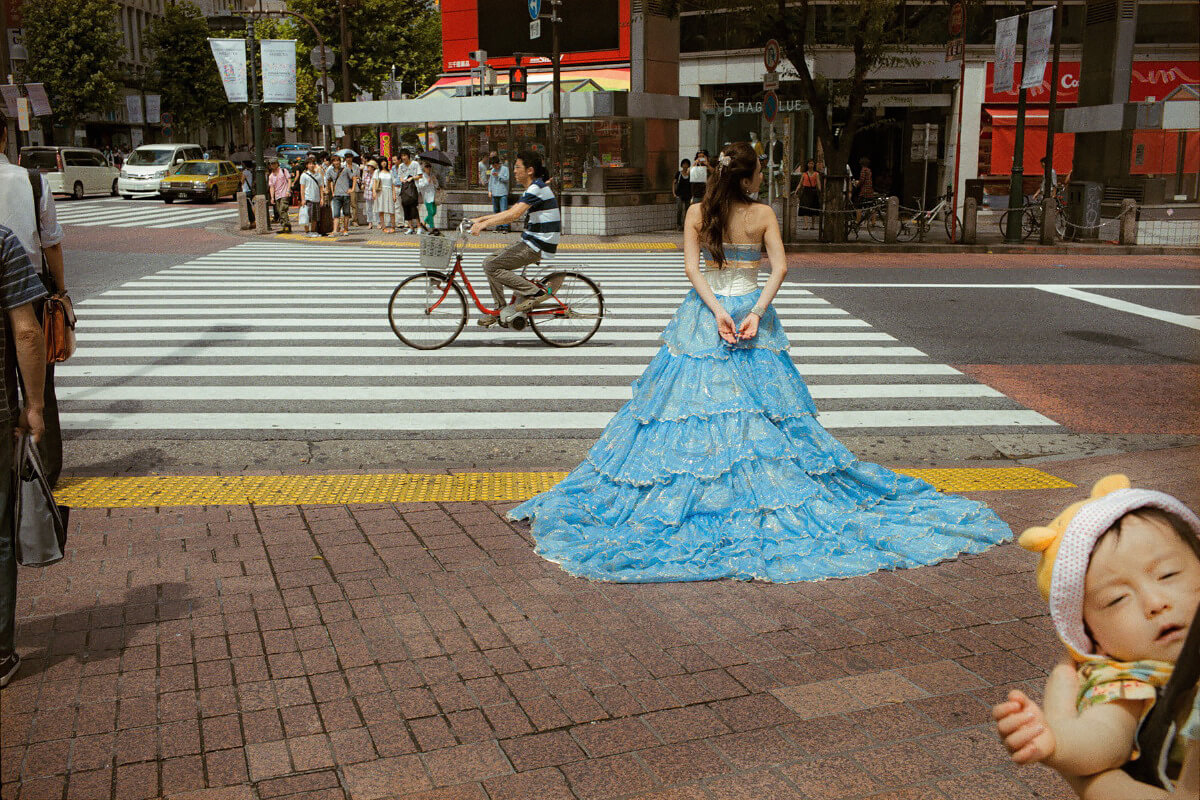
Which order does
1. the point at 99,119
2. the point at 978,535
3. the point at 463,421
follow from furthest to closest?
1. the point at 99,119
2. the point at 463,421
3. the point at 978,535

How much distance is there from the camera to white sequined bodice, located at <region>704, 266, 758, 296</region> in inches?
224

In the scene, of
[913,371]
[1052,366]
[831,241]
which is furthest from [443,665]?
[831,241]

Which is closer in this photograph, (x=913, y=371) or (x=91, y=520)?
(x=91, y=520)

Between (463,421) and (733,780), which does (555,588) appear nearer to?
(733,780)

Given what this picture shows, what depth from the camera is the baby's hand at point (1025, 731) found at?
179cm

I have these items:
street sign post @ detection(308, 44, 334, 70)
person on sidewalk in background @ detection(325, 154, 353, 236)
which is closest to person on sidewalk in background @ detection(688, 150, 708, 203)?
person on sidewalk in background @ detection(325, 154, 353, 236)

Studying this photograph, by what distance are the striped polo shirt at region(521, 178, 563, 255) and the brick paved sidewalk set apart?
5.31m

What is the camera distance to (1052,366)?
10.7 m

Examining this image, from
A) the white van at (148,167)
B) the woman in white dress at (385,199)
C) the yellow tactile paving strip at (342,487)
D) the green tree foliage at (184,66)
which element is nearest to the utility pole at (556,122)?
the woman in white dress at (385,199)

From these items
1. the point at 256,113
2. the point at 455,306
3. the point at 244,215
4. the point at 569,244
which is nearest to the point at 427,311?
the point at 455,306

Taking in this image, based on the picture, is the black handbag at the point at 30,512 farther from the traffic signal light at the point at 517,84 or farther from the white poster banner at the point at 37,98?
the white poster banner at the point at 37,98

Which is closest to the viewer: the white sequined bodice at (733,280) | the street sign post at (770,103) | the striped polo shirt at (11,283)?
the striped polo shirt at (11,283)

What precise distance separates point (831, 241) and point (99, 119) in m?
55.7

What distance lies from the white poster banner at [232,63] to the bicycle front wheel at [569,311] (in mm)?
23900
